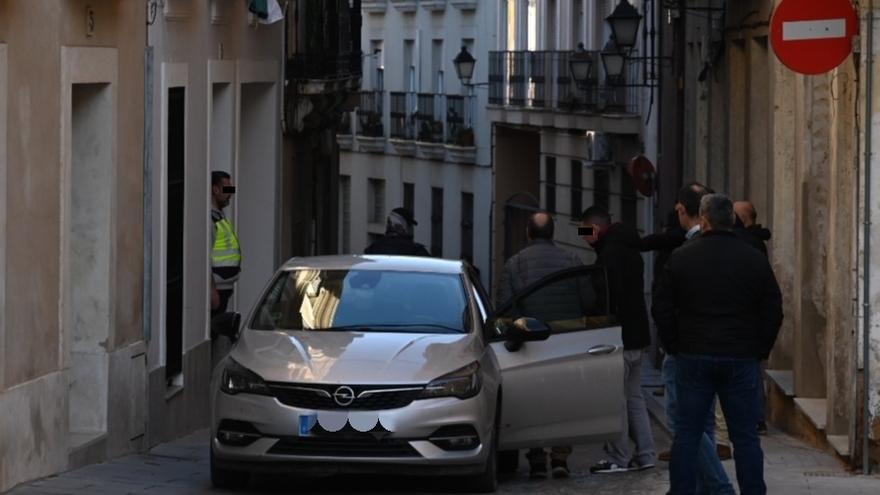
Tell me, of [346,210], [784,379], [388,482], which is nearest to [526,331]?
→ [388,482]

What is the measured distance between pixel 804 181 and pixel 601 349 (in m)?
3.99

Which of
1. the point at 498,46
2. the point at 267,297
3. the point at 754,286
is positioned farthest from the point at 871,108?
the point at 498,46

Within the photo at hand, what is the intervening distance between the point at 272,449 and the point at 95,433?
2.78 meters

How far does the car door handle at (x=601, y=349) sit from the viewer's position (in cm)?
1399

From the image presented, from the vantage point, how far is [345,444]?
12102 mm

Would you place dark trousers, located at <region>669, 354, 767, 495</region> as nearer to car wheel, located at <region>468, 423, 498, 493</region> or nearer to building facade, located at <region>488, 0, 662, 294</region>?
car wheel, located at <region>468, 423, 498, 493</region>

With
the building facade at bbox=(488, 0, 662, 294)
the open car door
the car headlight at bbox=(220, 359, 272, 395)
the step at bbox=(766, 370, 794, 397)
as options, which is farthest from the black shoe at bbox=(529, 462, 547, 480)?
the building facade at bbox=(488, 0, 662, 294)

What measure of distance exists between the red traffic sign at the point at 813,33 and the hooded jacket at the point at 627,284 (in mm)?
2137

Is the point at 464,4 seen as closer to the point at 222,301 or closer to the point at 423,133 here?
the point at 423,133

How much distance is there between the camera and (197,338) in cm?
1878

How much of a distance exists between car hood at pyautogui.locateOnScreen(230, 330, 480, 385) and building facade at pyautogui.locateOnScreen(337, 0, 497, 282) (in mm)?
36536

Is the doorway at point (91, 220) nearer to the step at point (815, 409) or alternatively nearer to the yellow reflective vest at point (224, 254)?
the yellow reflective vest at point (224, 254)

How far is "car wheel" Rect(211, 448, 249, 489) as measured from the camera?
12.6 m

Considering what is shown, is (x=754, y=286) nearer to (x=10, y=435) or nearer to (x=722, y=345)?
(x=722, y=345)
